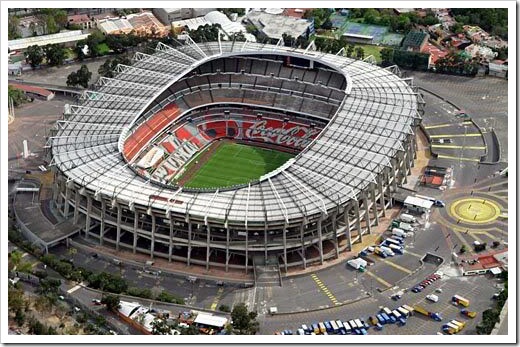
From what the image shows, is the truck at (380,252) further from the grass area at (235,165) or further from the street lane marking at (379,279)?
the grass area at (235,165)

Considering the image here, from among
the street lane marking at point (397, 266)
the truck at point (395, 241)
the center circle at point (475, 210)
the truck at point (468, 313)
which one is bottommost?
the truck at point (468, 313)

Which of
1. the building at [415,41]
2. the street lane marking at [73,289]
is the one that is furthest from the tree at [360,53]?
the street lane marking at [73,289]

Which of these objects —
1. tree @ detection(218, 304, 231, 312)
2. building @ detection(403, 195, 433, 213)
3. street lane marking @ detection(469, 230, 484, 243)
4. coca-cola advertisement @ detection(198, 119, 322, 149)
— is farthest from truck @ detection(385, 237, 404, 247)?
coca-cola advertisement @ detection(198, 119, 322, 149)

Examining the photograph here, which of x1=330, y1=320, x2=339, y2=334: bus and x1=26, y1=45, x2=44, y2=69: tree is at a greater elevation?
x1=26, y1=45, x2=44, y2=69: tree

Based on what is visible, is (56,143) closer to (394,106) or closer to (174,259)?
(174,259)

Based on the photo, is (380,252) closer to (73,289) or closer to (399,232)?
(399,232)

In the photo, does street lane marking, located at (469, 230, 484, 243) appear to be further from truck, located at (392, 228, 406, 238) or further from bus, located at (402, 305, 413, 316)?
bus, located at (402, 305, 413, 316)
